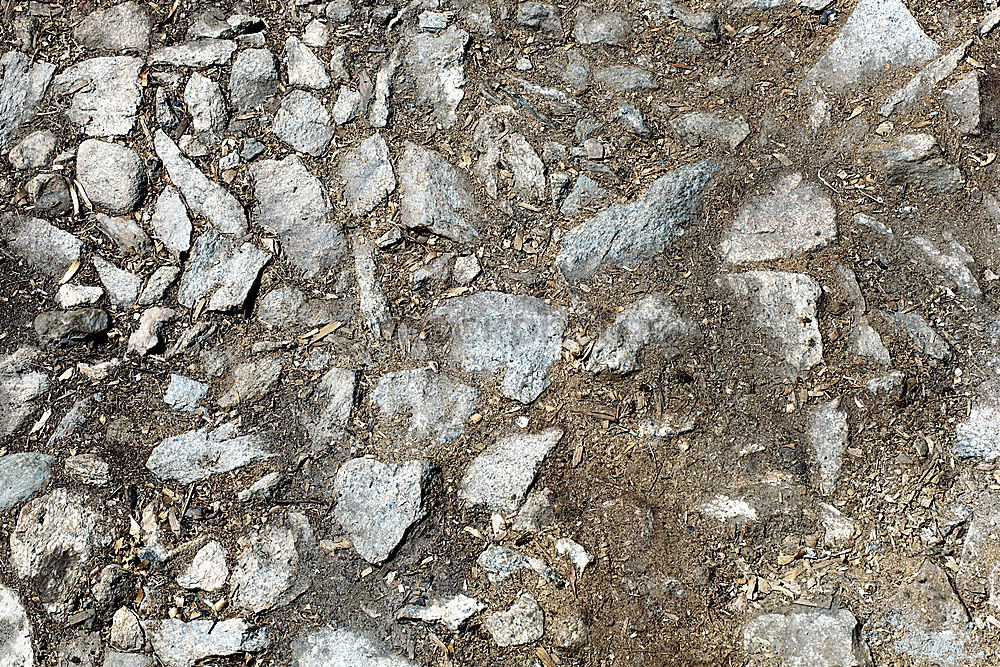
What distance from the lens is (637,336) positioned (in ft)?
8.92

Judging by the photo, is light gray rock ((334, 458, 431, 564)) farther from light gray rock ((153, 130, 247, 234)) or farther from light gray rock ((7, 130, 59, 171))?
light gray rock ((7, 130, 59, 171))

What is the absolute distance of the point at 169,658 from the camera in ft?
8.11

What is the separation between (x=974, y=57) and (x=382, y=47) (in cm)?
208

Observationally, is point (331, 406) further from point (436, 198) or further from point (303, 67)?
point (303, 67)

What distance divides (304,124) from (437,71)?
1.73 feet

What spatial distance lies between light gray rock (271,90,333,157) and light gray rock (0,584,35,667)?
173cm

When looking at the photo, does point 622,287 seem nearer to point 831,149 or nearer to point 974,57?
point 831,149

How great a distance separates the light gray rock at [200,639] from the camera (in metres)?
2.46

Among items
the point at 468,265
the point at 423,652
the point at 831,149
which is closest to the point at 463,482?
the point at 423,652

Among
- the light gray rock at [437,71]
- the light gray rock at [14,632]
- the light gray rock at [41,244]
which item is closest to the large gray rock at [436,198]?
the light gray rock at [437,71]

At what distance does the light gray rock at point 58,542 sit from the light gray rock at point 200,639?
282mm

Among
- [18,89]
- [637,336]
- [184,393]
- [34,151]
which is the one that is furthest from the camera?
[18,89]

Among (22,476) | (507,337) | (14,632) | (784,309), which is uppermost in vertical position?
(784,309)

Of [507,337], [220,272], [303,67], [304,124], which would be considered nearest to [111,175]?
[220,272]
